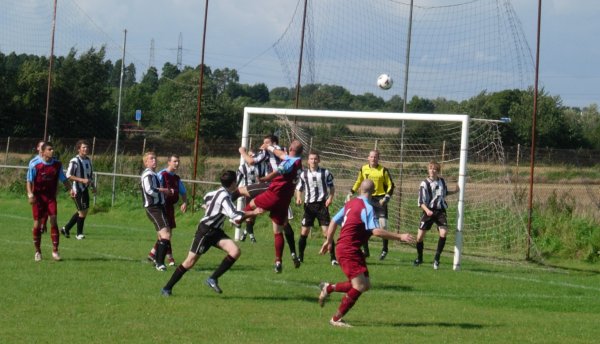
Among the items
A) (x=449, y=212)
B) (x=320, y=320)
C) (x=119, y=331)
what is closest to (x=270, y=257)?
(x=449, y=212)

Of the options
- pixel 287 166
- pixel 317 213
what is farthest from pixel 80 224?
pixel 287 166

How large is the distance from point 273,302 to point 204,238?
125cm

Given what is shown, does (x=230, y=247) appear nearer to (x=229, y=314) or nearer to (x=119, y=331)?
(x=229, y=314)

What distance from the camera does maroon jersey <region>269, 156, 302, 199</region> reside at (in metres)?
14.7

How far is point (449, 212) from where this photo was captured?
2177 cm

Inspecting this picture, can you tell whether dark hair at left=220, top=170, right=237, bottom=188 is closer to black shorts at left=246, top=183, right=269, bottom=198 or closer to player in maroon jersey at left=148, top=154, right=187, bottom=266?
player in maroon jersey at left=148, top=154, right=187, bottom=266

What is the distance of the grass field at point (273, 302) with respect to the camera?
10289mm

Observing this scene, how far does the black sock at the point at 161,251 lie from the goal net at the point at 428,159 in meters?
5.70

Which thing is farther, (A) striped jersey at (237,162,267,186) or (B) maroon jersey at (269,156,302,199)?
(A) striped jersey at (237,162,267,186)

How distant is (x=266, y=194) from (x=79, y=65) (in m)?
44.4

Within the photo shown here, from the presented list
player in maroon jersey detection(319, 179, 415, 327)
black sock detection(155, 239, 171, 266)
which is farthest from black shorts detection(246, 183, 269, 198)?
player in maroon jersey detection(319, 179, 415, 327)

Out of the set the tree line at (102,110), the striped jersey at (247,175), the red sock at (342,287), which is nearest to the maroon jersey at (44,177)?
the striped jersey at (247,175)

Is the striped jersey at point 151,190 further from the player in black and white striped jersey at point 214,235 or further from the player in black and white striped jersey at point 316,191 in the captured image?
the player in black and white striped jersey at point 316,191

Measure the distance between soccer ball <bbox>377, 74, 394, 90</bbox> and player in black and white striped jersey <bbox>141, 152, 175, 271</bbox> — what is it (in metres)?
8.38
